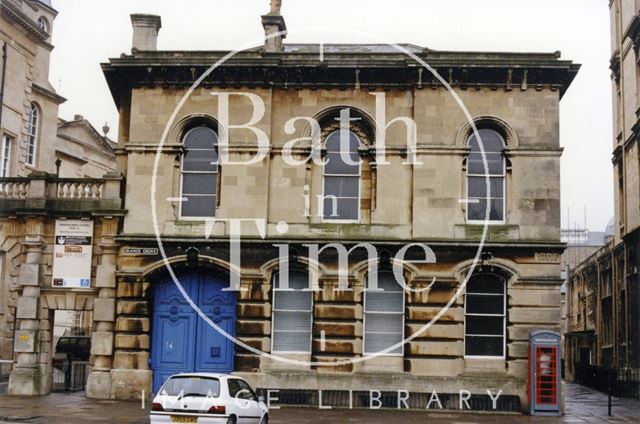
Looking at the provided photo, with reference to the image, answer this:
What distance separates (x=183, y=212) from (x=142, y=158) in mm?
2213

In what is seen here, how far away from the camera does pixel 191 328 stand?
28.0 meters

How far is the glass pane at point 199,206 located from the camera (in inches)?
1126

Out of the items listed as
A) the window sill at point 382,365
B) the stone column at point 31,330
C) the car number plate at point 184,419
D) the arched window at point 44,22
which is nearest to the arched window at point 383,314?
the window sill at point 382,365

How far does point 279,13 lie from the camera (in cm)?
3088

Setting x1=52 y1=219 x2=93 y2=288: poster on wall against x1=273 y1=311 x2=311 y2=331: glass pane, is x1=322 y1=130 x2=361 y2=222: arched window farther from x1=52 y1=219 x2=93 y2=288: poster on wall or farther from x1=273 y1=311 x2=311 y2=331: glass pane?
x1=52 y1=219 x2=93 y2=288: poster on wall

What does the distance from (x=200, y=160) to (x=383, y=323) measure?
798 centimetres

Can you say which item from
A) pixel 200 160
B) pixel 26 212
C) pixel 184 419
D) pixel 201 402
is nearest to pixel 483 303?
pixel 200 160

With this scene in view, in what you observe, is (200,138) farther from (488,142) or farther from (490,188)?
(490,188)

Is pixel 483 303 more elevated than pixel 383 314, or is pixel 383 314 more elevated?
pixel 483 303

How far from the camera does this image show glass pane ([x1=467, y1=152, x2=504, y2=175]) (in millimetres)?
28109

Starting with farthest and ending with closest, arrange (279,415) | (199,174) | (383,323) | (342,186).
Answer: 1. (199,174)
2. (342,186)
3. (383,323)
4. (279,415)

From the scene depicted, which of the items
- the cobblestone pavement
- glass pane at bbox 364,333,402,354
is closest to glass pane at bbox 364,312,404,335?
glass pane at bbox 364,333,402,354

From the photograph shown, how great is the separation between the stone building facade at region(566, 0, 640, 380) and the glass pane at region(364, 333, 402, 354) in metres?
13.2

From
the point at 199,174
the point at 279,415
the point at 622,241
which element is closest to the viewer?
the point at 279,415
